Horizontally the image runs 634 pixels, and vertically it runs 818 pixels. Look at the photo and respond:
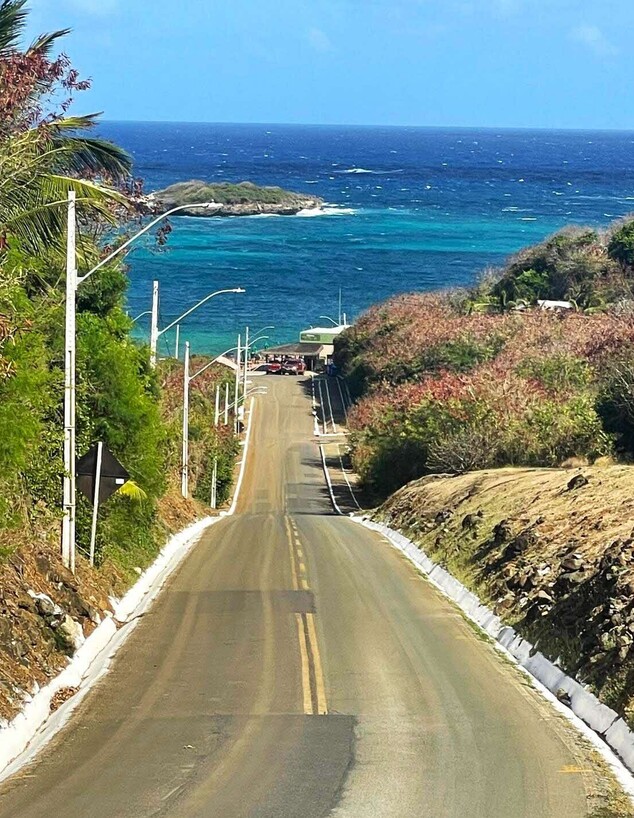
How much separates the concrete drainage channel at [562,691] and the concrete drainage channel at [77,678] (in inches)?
231

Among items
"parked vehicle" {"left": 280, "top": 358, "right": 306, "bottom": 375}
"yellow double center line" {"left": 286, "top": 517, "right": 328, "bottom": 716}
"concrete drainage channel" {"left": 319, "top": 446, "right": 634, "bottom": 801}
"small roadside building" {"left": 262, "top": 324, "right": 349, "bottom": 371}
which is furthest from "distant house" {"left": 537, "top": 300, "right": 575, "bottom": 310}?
"yellow double center line" {"left": 286, "top": 517, "right": 328, "bottom": 716}

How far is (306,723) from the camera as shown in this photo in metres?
14.6

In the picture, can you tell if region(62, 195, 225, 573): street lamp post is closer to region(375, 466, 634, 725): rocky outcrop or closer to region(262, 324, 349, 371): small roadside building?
region(375, 466, 634, 725): rocky outcrop

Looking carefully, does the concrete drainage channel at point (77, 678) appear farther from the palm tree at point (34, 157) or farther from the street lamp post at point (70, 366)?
the palm tree at point (34, 157)

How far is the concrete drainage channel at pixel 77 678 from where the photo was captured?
44.8 ft

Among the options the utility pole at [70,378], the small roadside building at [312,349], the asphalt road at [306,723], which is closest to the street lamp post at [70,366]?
the utility pole at [70,378]

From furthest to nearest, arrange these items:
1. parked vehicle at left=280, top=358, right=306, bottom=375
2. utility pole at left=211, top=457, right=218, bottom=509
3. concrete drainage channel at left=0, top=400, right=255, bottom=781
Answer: parked vehicle at left=280, top=358, right=306, bottom=375 < utility pole at left=211, top=457, right=218, bottom=509 < concrete drainage channel at left=0, top=400, right=255, bottom=781

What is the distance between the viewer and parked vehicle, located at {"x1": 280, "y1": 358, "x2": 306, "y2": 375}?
10762 cm

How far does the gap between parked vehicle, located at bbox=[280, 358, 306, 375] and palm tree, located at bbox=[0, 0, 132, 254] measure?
78.1 meters

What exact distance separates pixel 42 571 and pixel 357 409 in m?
54.5

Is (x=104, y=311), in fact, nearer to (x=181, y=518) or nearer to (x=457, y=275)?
(x=181, y=518)

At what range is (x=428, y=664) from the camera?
18047 mm

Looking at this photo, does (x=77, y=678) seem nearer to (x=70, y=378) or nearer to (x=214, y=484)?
(x=70, y=378)

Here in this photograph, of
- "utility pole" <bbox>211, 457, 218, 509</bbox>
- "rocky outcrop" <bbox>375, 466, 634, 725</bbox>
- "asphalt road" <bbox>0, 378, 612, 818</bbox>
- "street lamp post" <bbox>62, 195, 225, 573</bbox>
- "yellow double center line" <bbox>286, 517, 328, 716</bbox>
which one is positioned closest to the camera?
"asphalt road" <bbox>0, 378, 612, 818</bbox>
